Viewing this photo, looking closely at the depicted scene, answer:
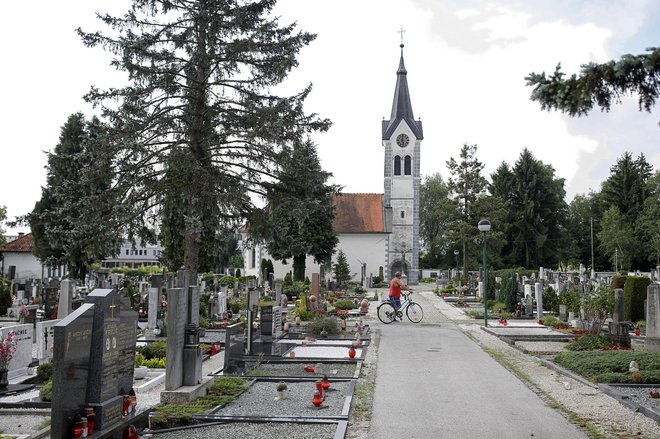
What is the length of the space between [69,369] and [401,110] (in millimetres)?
53447

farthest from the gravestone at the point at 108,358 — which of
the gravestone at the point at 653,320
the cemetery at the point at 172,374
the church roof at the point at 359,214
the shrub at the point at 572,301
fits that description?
the church roof at the point at 359,214

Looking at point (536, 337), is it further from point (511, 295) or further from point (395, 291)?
point (511, 295)

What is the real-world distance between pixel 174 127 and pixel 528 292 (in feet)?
49.7

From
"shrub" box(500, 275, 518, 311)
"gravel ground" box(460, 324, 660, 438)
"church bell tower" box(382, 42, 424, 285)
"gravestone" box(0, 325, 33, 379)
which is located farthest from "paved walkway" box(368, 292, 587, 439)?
"church bell tower" box(382, 42, 424, 285)

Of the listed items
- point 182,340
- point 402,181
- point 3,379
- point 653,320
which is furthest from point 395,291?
point 402,181

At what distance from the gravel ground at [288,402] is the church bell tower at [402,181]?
45869 mm

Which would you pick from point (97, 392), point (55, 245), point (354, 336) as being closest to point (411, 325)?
point (354, 336)

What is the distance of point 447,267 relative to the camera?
234 feet

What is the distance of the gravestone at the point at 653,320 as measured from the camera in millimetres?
12430

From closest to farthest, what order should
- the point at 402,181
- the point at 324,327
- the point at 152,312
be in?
the point at 152,312
the point at 324,327
the point at 402,181

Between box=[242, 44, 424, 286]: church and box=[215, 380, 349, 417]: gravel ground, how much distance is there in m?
45.0

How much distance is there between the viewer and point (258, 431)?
6.82 m

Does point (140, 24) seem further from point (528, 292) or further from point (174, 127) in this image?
point (528, 292)

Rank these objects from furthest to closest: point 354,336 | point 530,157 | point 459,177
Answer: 1. point 530,157
2. point 459,177
3. point 354,336
